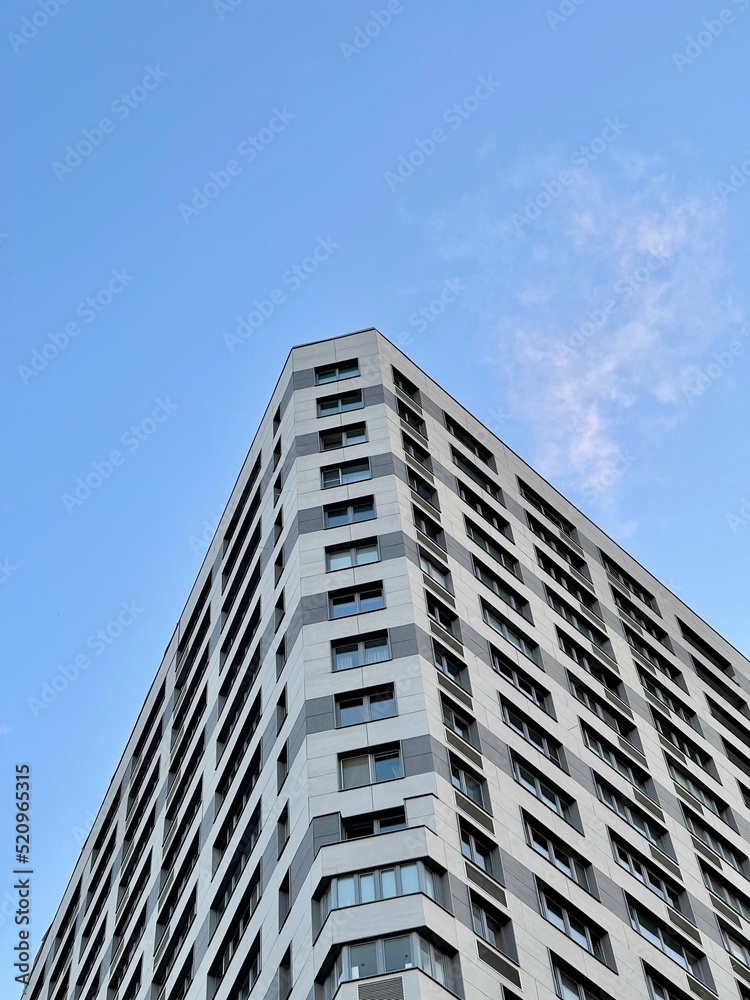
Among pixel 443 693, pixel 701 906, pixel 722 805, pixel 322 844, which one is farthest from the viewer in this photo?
pixel 722 805

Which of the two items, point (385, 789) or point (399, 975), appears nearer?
point (399, 975)

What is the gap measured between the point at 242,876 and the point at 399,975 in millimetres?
12614

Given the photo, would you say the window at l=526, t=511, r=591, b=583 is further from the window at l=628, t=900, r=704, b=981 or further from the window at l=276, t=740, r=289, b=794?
the window at l=276, t=740, r=289, b=794

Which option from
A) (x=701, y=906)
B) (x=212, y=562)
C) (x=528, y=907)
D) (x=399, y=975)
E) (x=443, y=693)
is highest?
(x=212, y=562)

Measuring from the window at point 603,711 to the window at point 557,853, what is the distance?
978 cm

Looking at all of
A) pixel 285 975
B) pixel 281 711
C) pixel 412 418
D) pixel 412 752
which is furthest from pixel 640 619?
pixel 285 975

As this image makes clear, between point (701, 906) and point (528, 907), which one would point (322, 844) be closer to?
point (528, 907)

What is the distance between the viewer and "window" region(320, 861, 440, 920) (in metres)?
37.2

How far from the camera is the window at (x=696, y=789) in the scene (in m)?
55.4

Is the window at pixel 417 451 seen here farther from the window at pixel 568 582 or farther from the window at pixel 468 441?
the window at pixel 568 582

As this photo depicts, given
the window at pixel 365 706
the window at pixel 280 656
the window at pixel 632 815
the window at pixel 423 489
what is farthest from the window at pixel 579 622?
the window at pixel 365 706

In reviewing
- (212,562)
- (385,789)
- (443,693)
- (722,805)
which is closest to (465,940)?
(385,789)

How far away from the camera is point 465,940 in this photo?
3647 cm

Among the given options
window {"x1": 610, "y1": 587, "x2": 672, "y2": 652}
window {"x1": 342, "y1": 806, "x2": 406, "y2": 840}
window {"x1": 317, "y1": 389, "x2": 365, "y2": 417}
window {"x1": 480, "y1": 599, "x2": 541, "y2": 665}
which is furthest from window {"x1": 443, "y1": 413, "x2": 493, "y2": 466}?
window {"x1": 342, "y1": 806, "x2": 406, "y2": 840}
